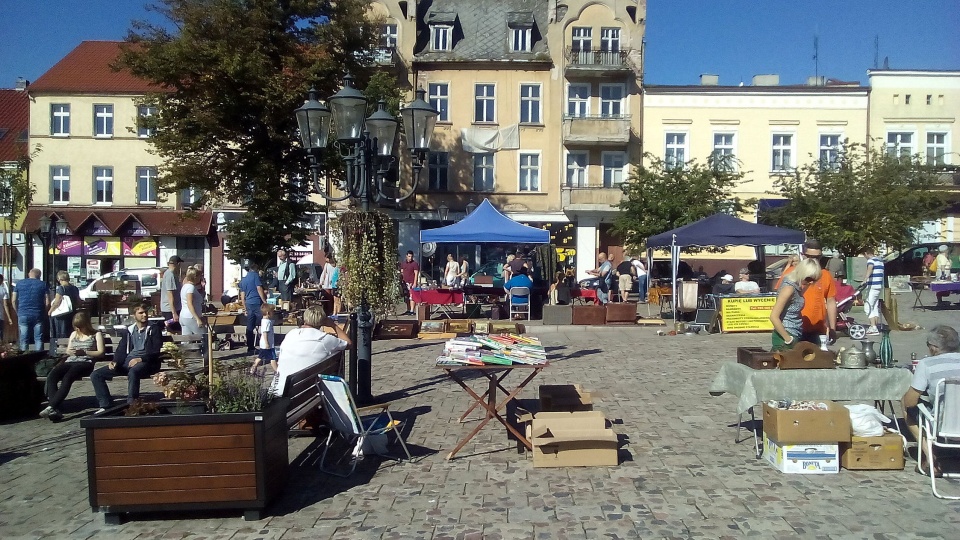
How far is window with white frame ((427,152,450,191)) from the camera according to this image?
117 ft

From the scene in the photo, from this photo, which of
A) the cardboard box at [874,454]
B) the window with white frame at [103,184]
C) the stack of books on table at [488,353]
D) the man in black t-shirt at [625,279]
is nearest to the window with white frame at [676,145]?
the man in black t-shirt at [625,279]

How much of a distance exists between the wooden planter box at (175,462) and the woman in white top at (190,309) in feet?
20.8

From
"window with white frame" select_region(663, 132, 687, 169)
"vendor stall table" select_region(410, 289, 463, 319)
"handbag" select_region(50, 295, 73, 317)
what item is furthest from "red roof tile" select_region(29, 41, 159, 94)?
"handbag" select_region(50, 295, 73, 317)

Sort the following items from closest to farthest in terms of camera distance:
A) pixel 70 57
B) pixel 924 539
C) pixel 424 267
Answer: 1. pixel 924 539
2. pixel 424 267
3. pixel 70 57

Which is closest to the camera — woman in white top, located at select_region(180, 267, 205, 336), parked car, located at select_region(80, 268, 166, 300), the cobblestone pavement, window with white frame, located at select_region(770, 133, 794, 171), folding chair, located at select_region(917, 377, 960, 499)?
the cobblestone pavement

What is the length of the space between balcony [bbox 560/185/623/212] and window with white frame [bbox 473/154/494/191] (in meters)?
3.24

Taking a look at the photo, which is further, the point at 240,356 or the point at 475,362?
the point at 240,356

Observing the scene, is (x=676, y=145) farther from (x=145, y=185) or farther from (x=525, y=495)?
(x=525, y=495)

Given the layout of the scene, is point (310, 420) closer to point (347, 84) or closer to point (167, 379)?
point (167, 379)

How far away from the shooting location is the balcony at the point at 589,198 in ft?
114

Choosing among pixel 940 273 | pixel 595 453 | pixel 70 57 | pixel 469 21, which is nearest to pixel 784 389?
pixel 595 453

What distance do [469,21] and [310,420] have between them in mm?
31351

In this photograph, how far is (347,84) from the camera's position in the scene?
33.6 feet

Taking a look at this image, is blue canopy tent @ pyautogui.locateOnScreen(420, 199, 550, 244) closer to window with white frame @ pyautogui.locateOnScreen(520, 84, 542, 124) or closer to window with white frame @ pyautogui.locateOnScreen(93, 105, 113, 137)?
window with white frame @ pyautogui.locateOnScreen(520, 84, 542, 124)
